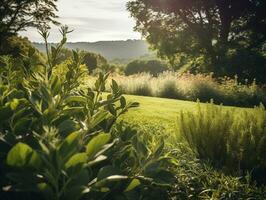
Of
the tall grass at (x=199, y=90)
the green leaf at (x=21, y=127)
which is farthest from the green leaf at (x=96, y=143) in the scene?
the tall grass at (x=199, y=90)

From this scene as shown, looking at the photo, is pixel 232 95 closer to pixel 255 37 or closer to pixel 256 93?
pixel 256 93

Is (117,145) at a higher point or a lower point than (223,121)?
higher

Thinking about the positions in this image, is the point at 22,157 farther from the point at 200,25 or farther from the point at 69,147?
the point at 200,25

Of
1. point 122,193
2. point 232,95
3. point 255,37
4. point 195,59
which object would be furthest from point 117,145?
point 195,59

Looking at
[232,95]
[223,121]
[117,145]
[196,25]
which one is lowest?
[232,95]

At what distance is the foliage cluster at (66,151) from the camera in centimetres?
126

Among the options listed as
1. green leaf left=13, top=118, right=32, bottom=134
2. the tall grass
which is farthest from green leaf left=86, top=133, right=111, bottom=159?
the tall grass

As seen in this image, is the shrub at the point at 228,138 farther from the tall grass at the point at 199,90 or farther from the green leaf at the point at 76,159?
the tall grass at the point at 199,90

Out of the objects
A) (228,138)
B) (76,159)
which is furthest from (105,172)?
(228,138)

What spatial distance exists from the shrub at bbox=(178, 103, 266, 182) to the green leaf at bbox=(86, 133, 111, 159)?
2529 millimetres

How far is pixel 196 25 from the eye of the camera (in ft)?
97.8

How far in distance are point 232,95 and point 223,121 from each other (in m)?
14.2

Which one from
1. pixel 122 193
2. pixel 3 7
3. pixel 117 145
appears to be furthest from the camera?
pixel 3 7

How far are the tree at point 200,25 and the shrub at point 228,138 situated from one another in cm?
2415
